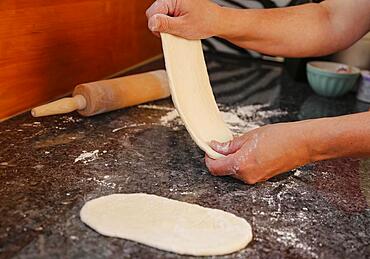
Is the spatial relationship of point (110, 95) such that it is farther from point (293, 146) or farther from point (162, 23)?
point (293, 146)

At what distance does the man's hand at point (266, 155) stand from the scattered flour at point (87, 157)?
230 millimetres

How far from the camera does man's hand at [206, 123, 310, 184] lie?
31.9 inches

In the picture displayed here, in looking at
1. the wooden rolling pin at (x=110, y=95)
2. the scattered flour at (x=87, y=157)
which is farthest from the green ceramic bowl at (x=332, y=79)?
the scattered flour at (x=87, y=157)

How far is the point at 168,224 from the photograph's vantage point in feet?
2.34

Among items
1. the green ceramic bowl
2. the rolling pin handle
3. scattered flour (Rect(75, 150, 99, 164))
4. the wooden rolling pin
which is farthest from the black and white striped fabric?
scattered flour (Rect(75, 150, 99, 164))

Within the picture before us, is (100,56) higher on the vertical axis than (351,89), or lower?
higher

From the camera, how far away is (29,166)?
0.87m

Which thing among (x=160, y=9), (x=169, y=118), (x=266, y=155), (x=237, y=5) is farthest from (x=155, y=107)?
(x=237, y=5)

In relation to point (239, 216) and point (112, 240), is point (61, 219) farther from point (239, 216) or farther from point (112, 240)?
point (239, 216)

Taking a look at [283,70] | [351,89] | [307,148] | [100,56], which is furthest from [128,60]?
[307,148]

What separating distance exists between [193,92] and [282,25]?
281 mm

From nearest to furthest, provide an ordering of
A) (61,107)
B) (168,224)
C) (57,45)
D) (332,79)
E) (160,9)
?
(168,224) → (160,9) → (61,107) → (57,45) → (332,79)

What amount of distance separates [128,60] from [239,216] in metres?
0.88

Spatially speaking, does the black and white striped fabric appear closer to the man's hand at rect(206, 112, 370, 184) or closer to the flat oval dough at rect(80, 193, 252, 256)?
the man's hand at rect(206, 112, 370, 184)
